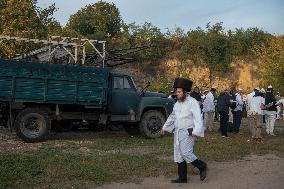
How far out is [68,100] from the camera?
13867mm

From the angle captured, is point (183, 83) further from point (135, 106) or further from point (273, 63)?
point (273, 63)

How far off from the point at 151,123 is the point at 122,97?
1251mm

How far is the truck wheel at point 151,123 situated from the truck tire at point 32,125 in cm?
309

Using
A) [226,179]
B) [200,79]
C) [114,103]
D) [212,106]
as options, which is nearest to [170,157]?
[226,179]

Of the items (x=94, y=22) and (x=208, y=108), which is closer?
(x=208, y=108)

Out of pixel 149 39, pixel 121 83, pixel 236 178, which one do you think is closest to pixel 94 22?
pixel 149 39

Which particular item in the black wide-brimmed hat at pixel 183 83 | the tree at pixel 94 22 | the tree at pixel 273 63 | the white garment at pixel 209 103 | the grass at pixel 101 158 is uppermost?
the tree at pixel 94 22

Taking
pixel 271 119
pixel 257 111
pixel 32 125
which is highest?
pixel 257 111

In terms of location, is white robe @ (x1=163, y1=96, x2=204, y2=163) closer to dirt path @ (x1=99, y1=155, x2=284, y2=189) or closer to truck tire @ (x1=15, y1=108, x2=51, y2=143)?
dirt path @ (x1=99, y1=155, x2=284, y2=189)

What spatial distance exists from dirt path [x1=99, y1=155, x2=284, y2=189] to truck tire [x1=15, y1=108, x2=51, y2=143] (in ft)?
16.6

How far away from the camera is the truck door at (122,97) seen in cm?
1484

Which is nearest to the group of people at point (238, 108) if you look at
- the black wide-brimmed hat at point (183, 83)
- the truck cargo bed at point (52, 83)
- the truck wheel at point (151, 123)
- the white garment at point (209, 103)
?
the white garment at point (209, 103)

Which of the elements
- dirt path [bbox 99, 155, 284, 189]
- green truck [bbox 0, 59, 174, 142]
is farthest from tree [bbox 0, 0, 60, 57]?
dirt path [bbox 99, 155, 284, 189]

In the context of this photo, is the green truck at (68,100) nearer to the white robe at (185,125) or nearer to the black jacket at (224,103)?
the black jacket at (224,103)
